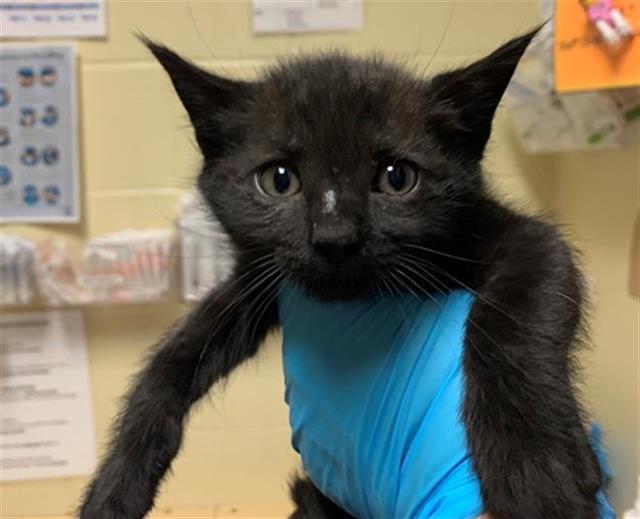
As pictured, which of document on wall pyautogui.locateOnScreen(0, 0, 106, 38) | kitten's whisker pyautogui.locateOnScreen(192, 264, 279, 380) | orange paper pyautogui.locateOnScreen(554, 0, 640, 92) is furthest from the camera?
document on wall pyautogui.locateOnScreen(0, 0, 106, 38)

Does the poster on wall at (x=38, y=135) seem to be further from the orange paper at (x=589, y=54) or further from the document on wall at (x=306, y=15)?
the orange paper at (x=589, y=54)

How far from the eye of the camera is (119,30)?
1434mm

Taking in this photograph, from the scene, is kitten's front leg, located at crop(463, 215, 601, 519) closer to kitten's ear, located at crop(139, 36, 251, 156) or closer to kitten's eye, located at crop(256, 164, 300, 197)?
kitten's eye, located at crop(256, 164, 300, 197)

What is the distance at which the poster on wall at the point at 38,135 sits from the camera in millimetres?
1421

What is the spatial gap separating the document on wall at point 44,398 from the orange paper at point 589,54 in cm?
99

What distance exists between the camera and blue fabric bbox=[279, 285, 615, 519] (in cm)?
70

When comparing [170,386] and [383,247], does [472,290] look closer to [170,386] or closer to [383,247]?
[383,247]

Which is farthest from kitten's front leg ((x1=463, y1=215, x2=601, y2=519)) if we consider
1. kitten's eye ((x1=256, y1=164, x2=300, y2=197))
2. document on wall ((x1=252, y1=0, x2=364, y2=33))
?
document on wall ((x1=252, y1=0, x2=364, y2=33))

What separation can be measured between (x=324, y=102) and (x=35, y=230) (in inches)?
34.9

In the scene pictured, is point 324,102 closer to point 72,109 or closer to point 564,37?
point 564,37

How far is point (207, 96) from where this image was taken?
0.83m

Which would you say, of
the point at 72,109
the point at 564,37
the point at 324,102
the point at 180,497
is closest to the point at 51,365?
the point at 180,497

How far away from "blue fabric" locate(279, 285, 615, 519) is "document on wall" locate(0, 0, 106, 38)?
810mm

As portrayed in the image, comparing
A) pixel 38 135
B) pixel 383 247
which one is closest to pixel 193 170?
pixel 38 135
